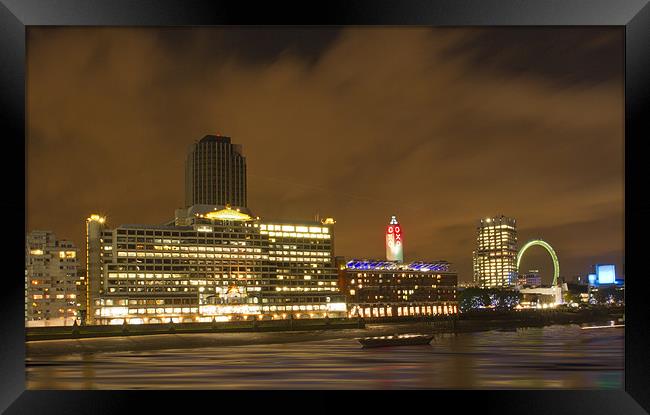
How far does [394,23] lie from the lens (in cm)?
650

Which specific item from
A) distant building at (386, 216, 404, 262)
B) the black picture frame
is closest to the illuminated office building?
distant building at (386, 216, 404, 262)

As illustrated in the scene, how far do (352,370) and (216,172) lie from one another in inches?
3020

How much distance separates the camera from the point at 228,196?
96.5m

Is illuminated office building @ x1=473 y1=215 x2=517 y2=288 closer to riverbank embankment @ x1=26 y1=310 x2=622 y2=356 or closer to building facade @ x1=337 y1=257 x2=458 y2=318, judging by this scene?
building facade @ x1=337 y1=257 x2=458 y2=318

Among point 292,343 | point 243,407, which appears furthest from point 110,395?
point 292,343

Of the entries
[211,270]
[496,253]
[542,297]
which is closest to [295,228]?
[211,270]

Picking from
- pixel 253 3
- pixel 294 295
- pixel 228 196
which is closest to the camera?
pixel 253 3

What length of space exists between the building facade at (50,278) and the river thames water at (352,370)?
2800 centimetres

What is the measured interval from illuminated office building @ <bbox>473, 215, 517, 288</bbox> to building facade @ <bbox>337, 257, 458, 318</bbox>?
39.9 meters

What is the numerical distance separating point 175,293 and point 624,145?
169ft

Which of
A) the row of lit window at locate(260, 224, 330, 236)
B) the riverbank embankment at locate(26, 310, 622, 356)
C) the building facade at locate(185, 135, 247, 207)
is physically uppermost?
the building facade at locate(185, 135, 247, 207)

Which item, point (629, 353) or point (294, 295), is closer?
point (629, 353)

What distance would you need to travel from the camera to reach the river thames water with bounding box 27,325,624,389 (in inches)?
645

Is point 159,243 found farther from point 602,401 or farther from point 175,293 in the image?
point 602,401
